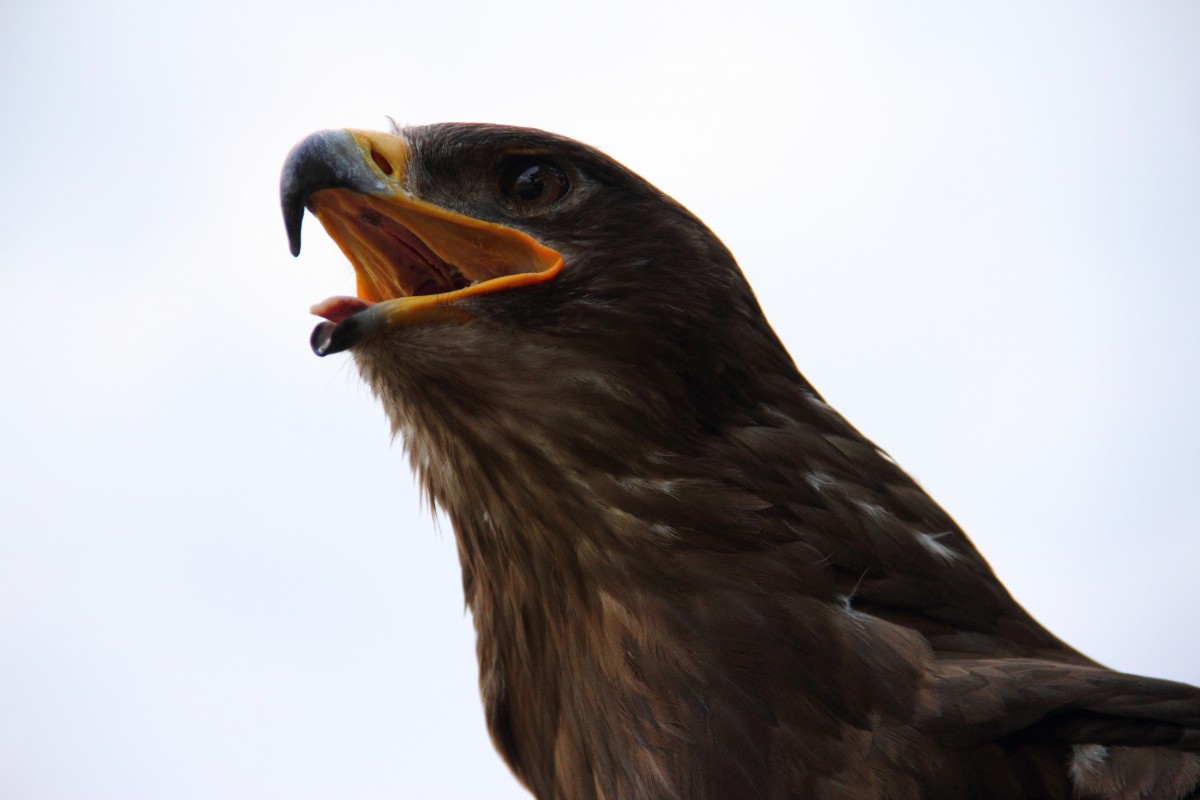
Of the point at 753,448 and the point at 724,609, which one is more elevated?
the point at 753,448

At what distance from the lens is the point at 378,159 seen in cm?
243

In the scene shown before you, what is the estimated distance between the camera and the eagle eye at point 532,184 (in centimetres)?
251

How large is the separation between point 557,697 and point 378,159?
1217 mm

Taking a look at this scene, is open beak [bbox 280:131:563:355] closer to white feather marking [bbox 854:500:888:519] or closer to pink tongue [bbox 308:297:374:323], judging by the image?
pink tongue [bbox 308:297:374:323]

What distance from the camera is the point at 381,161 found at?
2.44 meters

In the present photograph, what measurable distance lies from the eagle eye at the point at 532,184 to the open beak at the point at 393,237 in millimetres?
113

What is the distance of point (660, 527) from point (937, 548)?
0.63m

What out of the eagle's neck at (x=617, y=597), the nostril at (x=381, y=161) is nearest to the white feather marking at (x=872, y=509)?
the eagle's neck at (x=617, y=597)

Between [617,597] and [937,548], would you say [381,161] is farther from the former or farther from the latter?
[937,548]

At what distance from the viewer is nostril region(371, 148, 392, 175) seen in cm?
242

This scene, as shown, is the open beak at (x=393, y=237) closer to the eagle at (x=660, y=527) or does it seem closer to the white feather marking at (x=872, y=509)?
the eagle at (x=660, y=527)

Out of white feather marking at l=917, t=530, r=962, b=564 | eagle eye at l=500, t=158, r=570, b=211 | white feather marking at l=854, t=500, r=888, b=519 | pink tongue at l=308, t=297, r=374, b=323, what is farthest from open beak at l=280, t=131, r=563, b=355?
white feather marking at l=917, t=530, r=962, b=564

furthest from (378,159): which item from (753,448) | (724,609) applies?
(724,609)

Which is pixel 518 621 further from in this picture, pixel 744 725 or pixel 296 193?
pixel 296 193
